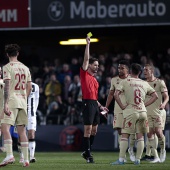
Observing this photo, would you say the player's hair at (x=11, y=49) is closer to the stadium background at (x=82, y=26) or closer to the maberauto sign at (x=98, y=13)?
the stadium background at (x=82, y=26)

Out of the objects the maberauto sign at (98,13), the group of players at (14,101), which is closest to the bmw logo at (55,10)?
the maberauto sign at (98,13)

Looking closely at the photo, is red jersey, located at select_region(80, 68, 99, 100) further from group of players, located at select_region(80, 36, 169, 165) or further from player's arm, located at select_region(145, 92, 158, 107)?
player's arm, located at select_region(145, 92, 158, 107)

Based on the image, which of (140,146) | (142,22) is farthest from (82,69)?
(142,22)

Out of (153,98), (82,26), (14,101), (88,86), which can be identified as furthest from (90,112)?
(82,26)

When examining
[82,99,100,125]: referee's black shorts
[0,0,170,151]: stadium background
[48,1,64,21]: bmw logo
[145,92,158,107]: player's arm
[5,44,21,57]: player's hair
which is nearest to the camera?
[5,44,21,57]: player's hair

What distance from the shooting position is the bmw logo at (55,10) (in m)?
28.1

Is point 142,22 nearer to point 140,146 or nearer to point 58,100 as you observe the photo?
point 58,100

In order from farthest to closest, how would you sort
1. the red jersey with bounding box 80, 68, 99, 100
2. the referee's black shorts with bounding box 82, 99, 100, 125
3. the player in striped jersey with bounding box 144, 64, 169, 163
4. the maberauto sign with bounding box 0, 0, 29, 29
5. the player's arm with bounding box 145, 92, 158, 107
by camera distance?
the maberauto sign with bounding box 0, 0, 29, 29, the player in striped jersey with bounding box 144, 64, 169, 163, the red jersey with bounding box 80, 68, 99, 100, the referee's black shorts with bounding box 82, 99, 100, 125, the player's arm with bounding box 145, 92, 158, 107

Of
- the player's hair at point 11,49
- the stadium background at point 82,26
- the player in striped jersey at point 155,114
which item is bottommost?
the player in striped jersey at point 155,114

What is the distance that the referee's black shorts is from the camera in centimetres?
1803

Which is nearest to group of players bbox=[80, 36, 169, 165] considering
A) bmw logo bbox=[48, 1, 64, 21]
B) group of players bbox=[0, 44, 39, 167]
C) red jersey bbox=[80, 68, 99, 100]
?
red jersey bbox=[80, 68, 99, 100]

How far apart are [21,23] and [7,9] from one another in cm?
66

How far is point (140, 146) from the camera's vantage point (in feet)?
56.6

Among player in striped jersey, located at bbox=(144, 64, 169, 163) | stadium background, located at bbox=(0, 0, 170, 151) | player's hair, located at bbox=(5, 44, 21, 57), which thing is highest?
stadium background, located at bbox=(0, 0, 170, 151)
